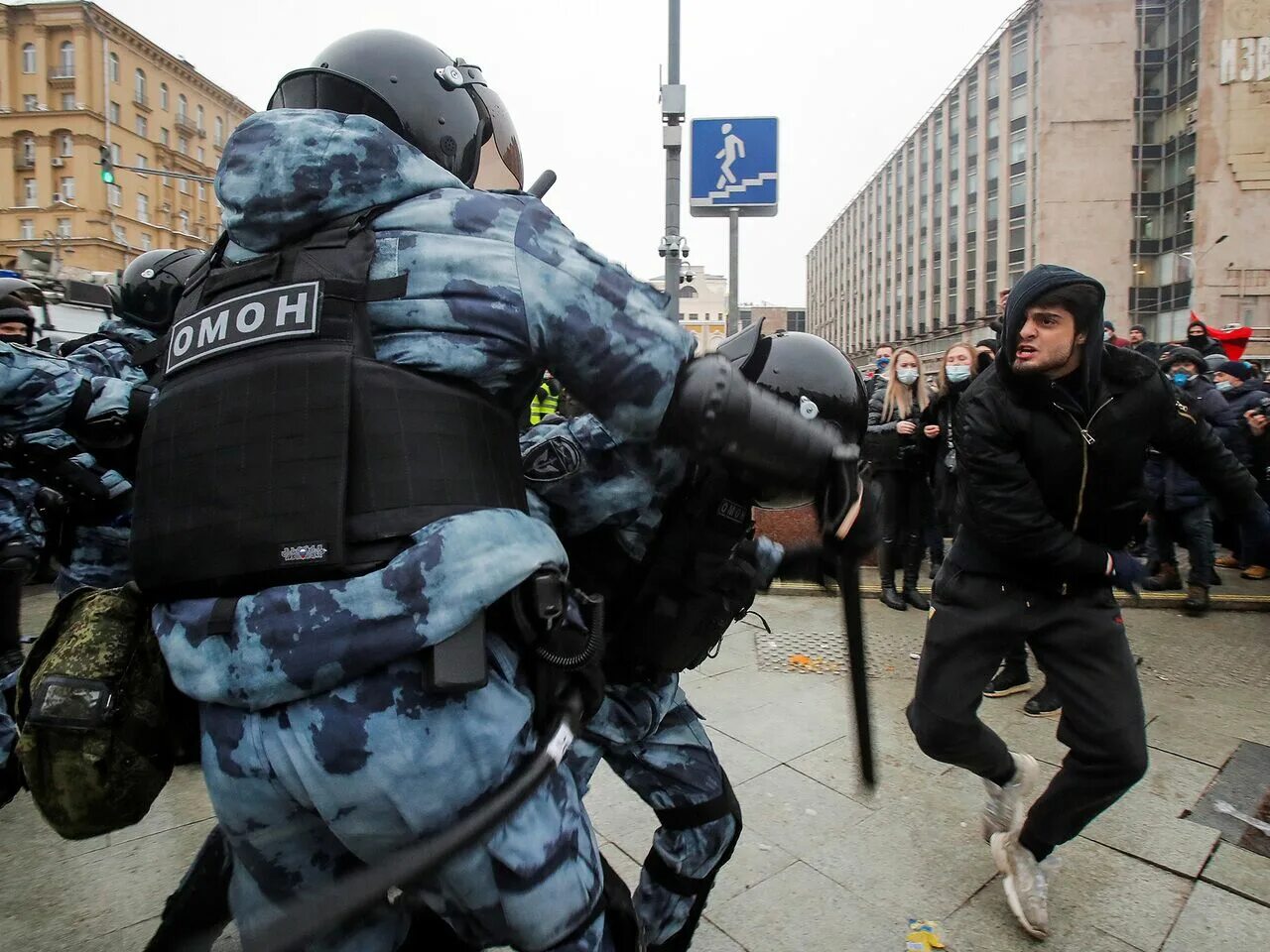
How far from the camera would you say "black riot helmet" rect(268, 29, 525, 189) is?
1.43 m

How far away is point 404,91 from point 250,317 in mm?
598

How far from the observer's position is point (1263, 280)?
112 ft

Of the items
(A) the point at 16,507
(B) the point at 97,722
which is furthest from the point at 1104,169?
(B) the point at 97,722

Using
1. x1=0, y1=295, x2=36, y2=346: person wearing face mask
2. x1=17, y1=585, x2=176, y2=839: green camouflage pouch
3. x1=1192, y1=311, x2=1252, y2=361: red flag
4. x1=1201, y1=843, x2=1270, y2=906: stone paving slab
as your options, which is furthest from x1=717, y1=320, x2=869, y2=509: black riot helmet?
x1=1192, y1=311, x2=1252, y2=361: red flag

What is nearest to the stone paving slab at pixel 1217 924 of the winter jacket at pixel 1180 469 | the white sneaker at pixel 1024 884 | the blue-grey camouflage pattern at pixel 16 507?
the white sneaker at pixel 1024 884

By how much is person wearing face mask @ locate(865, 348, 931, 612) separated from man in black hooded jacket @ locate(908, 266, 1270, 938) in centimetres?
363

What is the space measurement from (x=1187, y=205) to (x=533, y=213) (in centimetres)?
5090

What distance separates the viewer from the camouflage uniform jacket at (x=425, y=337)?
104cm

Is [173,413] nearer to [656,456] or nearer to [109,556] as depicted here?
[656,456]

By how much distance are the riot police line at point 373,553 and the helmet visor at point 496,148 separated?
505mm

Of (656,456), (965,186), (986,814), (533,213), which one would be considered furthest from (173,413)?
(965,186)

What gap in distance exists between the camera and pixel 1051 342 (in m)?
2.47

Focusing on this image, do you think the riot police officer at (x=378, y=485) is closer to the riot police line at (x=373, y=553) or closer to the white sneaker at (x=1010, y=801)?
the riot police line at (x=373, y=553)

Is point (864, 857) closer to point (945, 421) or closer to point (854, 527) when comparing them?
point (854, 527)
